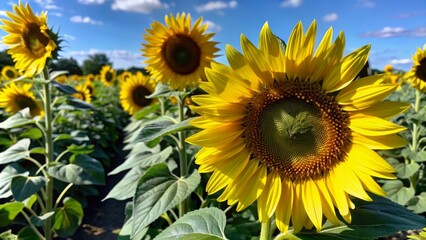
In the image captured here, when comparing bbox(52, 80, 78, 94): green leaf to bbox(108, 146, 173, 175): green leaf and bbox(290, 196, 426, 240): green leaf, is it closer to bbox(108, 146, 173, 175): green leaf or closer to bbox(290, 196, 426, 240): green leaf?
bbox(108, 146, 173, 175): green leaf

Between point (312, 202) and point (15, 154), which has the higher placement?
point (312, 202)

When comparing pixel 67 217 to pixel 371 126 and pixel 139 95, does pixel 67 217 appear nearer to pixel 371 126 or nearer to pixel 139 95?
pixel 139 95

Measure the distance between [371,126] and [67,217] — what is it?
9.87ft

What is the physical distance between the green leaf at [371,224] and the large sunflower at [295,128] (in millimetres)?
99

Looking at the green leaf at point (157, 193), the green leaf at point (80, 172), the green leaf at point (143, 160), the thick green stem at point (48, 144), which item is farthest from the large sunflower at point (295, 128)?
the thick green stem at point (48, 144)

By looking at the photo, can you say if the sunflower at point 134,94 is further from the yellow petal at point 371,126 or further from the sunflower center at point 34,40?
the yellow petal at point 371,126

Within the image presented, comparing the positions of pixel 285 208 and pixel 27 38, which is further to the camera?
pixel 27 38

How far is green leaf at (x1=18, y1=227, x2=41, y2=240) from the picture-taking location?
123 inches

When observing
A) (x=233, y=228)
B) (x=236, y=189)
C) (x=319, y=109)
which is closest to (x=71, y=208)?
(x=233, y=228)

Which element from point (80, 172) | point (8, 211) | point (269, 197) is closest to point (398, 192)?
point (80, 172)

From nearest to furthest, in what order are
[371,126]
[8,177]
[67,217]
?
[371,126]
[8,177]
[67,217]

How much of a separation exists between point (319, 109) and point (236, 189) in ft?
1.32

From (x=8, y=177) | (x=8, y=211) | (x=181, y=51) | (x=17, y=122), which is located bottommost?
(x=8, y=211)

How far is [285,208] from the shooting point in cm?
138
